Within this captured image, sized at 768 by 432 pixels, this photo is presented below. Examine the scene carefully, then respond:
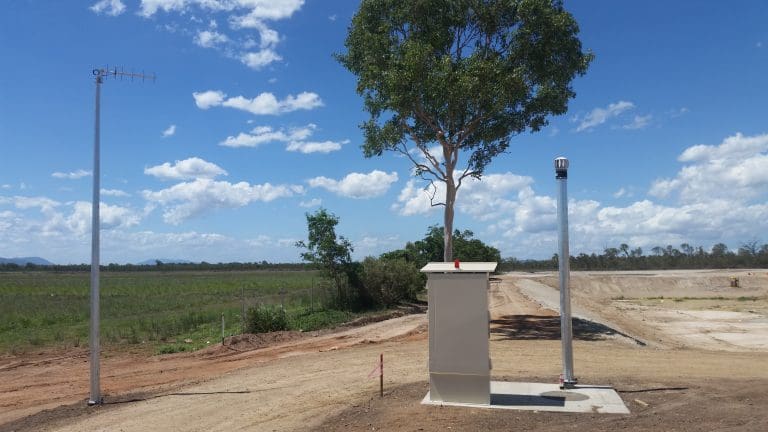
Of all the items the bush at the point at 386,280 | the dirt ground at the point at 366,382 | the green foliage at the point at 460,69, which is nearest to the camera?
the dirt ground at the point at 366,382

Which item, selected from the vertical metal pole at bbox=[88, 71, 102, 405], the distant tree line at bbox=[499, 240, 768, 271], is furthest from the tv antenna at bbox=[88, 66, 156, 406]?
the distant tree line at bbox=[499, 240, 768, 271]

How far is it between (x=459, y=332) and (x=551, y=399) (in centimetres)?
207

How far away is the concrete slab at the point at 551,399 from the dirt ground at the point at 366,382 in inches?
11.4

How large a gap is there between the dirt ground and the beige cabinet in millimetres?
453

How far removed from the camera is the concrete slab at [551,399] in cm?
939

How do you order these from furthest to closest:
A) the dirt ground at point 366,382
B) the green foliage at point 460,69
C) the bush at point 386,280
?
the bush at point 386,280, the green foliage at point 460,69, the dirt ground at point 366,382

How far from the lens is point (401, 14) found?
74.0 feet

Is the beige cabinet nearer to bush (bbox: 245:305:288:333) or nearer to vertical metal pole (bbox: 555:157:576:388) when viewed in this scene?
Answer: vertical metal pole (bbox: 555:157:576:388)

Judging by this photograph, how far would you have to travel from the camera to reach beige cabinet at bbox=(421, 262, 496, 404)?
9.40 m

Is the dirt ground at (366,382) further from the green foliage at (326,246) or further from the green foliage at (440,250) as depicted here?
the green foliage at (440,250)

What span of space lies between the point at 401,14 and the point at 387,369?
14057 mm

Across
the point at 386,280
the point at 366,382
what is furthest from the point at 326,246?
the point at 366,382

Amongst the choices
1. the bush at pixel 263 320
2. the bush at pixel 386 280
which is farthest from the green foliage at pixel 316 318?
the bush at pixel 386 280

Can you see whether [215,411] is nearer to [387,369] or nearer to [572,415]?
[387,369]
